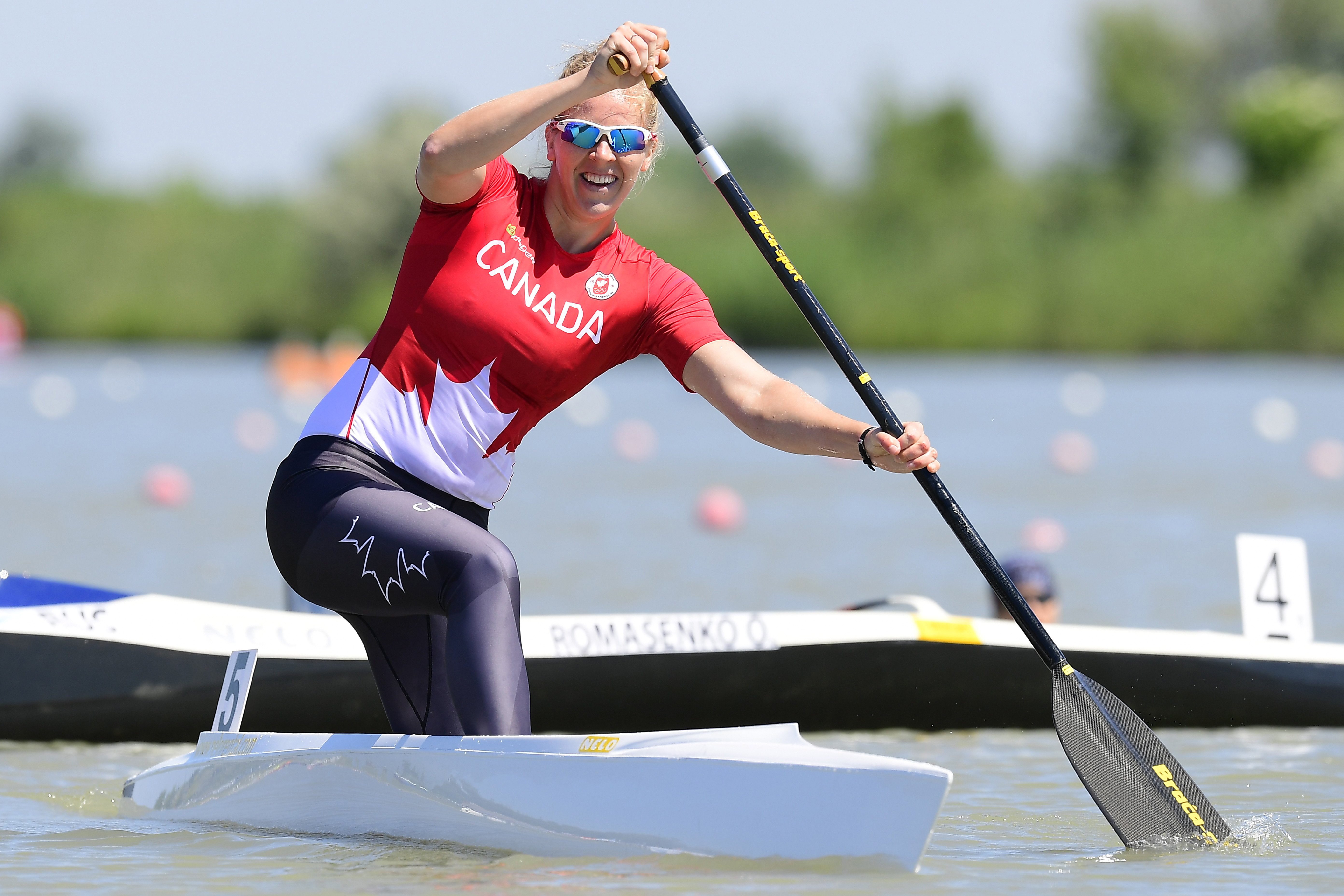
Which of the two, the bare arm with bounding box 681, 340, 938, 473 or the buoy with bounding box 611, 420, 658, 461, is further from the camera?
the buoy with bounding box 611, 420, 658, 461

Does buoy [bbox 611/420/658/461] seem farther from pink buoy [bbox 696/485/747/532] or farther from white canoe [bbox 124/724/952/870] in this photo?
white canoe [bbox 124/724/952/870]

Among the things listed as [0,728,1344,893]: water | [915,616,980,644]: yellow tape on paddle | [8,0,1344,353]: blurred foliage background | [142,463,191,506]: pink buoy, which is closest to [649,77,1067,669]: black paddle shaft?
[0,728,1344,893]: water

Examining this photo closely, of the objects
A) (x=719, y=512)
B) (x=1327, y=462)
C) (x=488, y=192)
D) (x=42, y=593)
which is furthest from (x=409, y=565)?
(x=1327, y=462)

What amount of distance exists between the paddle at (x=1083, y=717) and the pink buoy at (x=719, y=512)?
699 cm

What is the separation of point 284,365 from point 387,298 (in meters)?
11.3

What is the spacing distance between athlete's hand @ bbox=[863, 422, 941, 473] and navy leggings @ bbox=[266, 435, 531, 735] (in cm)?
72

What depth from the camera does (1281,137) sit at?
39969 millimetres

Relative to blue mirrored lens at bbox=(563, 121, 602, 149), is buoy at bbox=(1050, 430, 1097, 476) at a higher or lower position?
lower

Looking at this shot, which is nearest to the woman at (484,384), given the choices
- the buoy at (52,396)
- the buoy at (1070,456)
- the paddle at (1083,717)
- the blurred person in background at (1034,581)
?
the paddle at (1083,717)

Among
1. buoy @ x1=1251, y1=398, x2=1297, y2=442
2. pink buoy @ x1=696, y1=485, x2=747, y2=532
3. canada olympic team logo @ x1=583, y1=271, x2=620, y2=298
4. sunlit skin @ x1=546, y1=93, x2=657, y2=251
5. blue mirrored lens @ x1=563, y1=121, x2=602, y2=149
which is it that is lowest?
buoy @ x1=1251, y1=398, x2=1297, y2=442

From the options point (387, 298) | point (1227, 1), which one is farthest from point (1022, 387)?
point (1227, 1)

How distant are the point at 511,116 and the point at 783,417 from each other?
79 cm

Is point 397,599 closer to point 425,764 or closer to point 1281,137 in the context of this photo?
point 425,764

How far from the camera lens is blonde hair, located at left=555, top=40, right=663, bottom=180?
3674 mm
